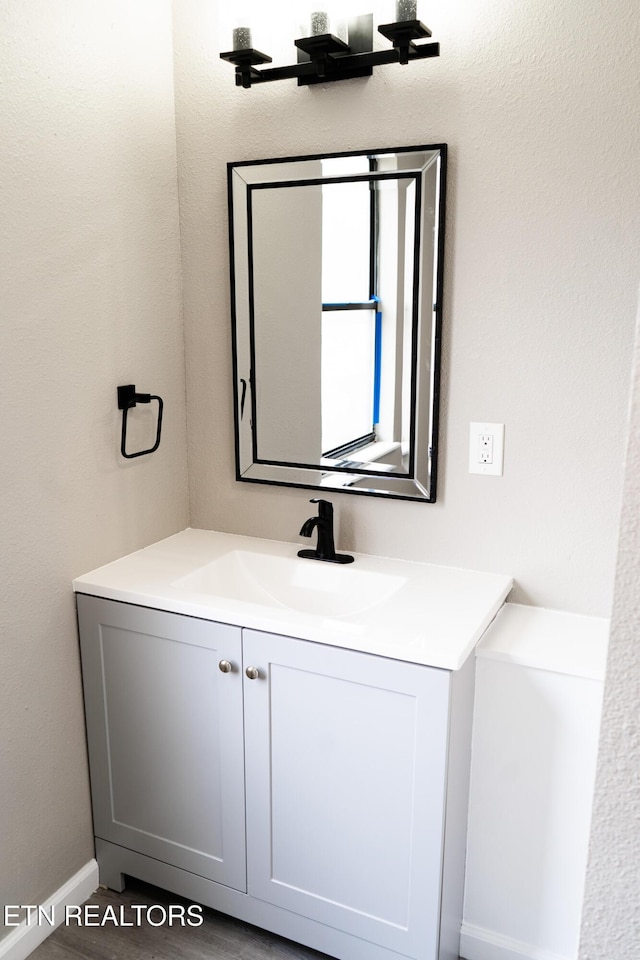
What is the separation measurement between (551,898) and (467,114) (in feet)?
5.49

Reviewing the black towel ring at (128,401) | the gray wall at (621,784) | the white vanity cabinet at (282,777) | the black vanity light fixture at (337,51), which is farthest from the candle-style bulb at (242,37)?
the gray wall at (621,784)

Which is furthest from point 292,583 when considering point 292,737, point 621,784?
point 621,784

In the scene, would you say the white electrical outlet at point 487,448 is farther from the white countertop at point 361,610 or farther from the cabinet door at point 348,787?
the cabinet door at point 348,787

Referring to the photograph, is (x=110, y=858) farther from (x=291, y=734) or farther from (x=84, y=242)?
(x=84, y=242)

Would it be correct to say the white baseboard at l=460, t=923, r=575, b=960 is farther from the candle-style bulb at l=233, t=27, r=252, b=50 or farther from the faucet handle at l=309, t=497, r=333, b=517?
the candle-style bulb at l=233, t=27, r=252, b=50

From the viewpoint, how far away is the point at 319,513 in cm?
200

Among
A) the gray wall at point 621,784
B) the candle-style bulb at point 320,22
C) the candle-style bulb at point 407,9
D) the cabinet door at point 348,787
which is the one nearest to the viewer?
the gray wall at point 621,784

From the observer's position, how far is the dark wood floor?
70.6 inches

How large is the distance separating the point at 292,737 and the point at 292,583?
0.44m

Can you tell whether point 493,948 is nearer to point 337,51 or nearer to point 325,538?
point 325,538

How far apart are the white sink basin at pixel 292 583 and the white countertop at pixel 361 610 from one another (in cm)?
1

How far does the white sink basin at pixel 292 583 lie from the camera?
1913mm

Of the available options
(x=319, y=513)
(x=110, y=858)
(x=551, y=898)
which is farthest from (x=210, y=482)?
(x=551, y=898)

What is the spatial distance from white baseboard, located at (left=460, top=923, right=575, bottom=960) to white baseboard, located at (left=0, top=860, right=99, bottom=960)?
913 millimetres
